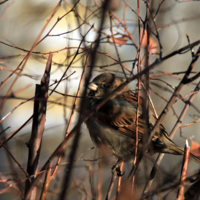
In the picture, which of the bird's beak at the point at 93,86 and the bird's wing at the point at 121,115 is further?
the bird's beak at the point at 93,86

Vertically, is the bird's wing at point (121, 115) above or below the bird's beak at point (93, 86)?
below

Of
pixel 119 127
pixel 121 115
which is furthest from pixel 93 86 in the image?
pixel 119 127

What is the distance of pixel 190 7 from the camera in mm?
8617

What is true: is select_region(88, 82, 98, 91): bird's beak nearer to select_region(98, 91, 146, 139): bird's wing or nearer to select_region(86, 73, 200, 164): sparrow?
select_region(86, 73, 200, 164): sparrow

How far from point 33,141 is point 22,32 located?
5.87m

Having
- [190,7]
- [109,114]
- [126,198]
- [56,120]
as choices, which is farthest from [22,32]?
[126,198]

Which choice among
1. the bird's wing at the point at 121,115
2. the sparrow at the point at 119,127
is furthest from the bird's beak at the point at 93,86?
the bird's wing at the point at 121,115

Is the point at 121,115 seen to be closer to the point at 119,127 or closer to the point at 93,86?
the point at 119,127

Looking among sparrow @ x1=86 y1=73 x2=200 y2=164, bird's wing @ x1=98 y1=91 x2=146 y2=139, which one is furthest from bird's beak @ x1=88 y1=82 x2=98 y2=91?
bird's wing @ x1=98 y1=91 x2=146 y2=139

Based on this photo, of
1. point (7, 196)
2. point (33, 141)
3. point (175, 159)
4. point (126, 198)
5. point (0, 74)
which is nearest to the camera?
point (126, 198)

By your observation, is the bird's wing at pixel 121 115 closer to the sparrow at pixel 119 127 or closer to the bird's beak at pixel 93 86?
the sparrow at pixel 119 127

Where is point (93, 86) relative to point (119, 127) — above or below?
above

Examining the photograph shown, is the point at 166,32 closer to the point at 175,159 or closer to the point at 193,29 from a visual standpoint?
the point at 193,29

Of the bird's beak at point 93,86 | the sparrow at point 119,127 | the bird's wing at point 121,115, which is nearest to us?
the sparrow at point 119,127
